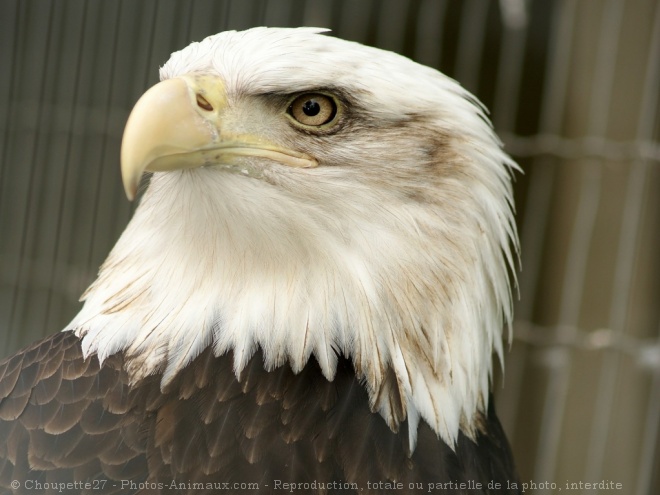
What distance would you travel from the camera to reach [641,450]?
3.27m

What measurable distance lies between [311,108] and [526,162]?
262cm

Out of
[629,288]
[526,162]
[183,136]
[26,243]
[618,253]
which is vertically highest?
[526,162]

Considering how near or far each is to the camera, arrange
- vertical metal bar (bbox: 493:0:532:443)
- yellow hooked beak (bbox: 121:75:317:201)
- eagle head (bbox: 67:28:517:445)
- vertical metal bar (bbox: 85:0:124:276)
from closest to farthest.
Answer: yellow hooked beak (bbox: 121:75:317:201), eagle head (bbox: 67:28:517:445), vertical metal bar (bbox: 493:0:532:443), vertical metal bar (bbox: 85:0:124:276)

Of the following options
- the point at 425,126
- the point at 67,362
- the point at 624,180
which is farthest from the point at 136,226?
the point at 624,180

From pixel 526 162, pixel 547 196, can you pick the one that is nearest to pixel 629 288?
pixel 547 196

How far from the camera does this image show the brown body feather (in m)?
1.29

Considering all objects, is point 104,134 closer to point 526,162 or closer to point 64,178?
point 64,178

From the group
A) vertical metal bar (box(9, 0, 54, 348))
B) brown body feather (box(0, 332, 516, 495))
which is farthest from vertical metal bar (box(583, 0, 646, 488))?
vertical metal bar (box(9, 0, 54, 348))

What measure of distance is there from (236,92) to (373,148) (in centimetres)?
26

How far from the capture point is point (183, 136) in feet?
4.20

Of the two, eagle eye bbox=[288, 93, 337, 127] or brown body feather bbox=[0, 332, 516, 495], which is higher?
eagle eye bbox=[288, 93, 337, 127]

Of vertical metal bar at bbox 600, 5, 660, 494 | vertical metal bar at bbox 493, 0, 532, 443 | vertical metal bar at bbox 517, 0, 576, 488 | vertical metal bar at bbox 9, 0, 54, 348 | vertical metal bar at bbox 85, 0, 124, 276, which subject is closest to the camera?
vertical metal bar at bbox 600, 5, 660, 494

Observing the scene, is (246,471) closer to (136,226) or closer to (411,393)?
(411,393)

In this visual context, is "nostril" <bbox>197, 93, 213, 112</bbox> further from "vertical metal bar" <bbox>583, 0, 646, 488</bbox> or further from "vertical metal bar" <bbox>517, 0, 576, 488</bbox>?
"vertical metal bar" <bbox>517, 0, 576, 488</bbox>
